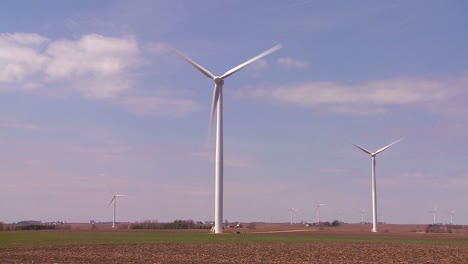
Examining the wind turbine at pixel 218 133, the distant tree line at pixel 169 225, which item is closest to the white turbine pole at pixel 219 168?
the wind turbine at pixel 218 133

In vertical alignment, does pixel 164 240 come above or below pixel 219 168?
below

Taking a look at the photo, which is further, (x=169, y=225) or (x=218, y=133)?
(x=169, y=225)

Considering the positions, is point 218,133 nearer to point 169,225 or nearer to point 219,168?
point 219,168

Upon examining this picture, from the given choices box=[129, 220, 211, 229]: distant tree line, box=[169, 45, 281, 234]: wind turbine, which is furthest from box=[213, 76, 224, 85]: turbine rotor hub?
box=[129, 220, 211, 229]: distant tree line

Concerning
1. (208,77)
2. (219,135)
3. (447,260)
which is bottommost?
(447,260)

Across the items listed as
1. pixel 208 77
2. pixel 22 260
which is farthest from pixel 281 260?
pixel 208 77

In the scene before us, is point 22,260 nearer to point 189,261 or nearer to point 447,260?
point 189,261

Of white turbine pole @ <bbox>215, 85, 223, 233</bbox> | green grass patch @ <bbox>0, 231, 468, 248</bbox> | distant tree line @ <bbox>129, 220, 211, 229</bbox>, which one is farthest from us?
distant tree line @ <bbox>129, 220, 211, 229</bbox>

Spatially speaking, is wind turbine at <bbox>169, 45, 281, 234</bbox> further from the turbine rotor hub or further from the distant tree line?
the distant tree line

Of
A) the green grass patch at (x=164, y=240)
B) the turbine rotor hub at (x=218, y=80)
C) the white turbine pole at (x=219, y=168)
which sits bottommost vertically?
the green grass patch at (x=164, y=240)

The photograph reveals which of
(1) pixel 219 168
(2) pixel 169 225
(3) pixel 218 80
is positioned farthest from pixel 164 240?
(2) pixel 169 225

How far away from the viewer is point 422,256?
42312mm

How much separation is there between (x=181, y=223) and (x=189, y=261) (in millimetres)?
114229

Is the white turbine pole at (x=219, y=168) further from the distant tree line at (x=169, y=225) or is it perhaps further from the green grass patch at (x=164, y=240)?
the distant tree line at (x=169, y=225)
